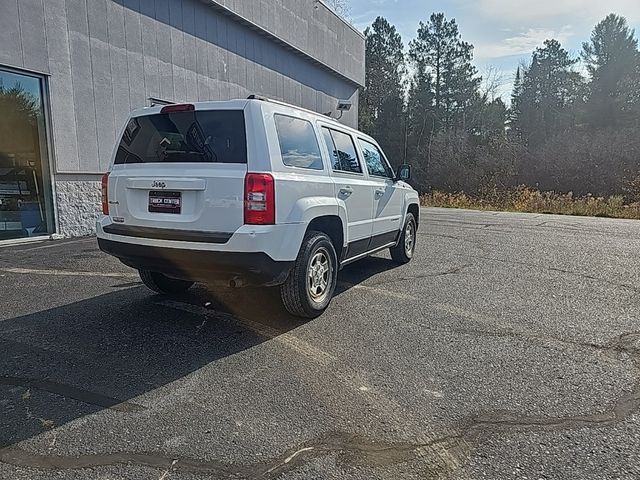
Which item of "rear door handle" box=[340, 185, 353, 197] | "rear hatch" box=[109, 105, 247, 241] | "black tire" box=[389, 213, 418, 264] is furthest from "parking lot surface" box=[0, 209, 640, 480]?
"black tire" box=[389, 213, 418, 264]

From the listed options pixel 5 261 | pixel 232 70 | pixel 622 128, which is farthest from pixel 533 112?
pixel 5 261

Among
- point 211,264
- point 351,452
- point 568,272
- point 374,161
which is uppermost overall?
point 374,161

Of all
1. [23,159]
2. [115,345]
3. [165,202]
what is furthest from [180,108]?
[23,159]

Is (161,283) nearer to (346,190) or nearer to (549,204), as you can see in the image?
Answer: (346,190)

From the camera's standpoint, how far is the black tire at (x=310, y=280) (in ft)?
14.1

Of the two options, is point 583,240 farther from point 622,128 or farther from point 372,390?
point 622,128

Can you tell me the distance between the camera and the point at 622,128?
131ft

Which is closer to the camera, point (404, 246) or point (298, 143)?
point (298, 143)

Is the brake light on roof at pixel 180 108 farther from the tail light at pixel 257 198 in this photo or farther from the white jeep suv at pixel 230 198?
the tail light at pixel 257 198

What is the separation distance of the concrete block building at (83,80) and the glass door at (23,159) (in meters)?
0.02

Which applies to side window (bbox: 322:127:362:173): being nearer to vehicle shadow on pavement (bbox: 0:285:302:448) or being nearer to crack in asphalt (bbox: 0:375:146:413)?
vehicle shadow on pavement (bbox: 0:285:302:448)

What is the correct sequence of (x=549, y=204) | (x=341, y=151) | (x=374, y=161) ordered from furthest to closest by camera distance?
(x=549, y=204)
(x=374, y=161)
(x=341, y=151)

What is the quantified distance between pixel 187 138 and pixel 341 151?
6.20ft

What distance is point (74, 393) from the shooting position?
3.01 m
